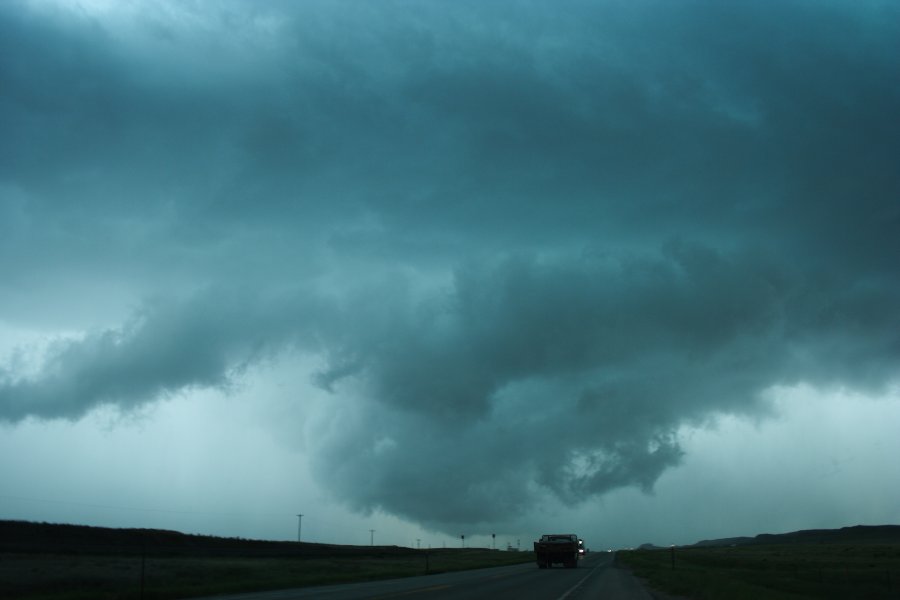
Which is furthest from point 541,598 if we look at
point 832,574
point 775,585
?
point 832,574

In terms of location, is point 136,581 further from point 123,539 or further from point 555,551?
point 123,539

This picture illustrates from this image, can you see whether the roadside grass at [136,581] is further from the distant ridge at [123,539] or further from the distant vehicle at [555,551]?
the distant ridge at [123,539]

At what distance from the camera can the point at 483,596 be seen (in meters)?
31.6

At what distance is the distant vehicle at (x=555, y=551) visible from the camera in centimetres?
7288

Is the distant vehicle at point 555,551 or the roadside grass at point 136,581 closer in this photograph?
the roadside grass at point 136,581

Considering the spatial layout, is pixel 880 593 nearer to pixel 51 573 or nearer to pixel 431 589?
pixel 431 589

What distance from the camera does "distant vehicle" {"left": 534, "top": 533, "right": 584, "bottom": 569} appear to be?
72.9m

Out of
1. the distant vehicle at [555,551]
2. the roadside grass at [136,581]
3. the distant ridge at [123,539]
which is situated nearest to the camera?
the roadside grass at [136,581]

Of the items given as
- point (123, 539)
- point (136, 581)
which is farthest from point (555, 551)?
point (123, 539)

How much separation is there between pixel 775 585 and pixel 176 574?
4306 centimetres

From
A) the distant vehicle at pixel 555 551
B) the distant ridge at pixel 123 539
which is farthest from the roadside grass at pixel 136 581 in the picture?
the distant ridge at pixel 123 539

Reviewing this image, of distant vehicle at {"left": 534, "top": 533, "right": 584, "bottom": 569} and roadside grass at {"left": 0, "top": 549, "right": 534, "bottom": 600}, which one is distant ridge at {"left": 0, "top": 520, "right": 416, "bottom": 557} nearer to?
roadside grass at {"left": 0, "top": 549, "right": 534, "bottom": 600}

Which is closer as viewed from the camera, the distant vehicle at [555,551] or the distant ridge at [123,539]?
the distant vehicle at [555,551]

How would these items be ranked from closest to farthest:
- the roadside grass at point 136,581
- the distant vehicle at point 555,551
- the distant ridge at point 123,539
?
1. the roadside grass at point 136,581
2. the distant vehicle at point 555,551
3. the distant ridge at point 123,539
